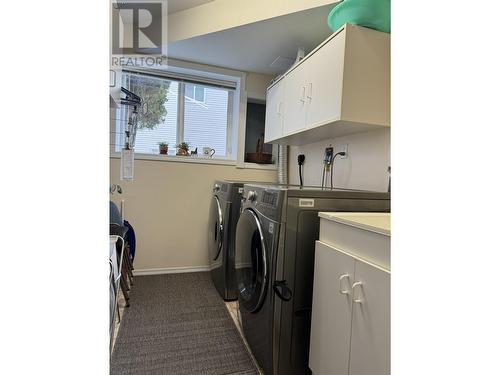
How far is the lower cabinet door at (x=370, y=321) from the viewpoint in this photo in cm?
88

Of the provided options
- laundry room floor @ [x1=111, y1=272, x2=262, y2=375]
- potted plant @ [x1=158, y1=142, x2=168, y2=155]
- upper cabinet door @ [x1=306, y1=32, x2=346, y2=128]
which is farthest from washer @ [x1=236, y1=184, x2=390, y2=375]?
potted plant @ [x1=158, y1=142, x2=168, y2=155]

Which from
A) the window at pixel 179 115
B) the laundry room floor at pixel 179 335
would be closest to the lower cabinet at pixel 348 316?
the laundry room floor at pixel 179 335

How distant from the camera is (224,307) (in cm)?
223

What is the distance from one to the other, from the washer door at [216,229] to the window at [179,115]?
0.82m

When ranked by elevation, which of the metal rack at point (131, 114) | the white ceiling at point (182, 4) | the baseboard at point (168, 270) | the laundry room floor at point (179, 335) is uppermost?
the white ceiling at point (182, 4)

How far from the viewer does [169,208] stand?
9.57ft

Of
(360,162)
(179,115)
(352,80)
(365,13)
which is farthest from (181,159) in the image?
(365,13)

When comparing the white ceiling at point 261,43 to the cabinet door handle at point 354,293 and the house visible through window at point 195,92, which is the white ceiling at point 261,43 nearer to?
the house visible through window at point 195,92

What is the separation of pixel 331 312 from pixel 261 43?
2.19 meters

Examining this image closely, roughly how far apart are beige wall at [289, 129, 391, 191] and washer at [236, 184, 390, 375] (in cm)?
44

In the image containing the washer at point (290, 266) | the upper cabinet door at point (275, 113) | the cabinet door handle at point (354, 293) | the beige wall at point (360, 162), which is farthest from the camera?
the upper cabinet door at point (275, 113)
